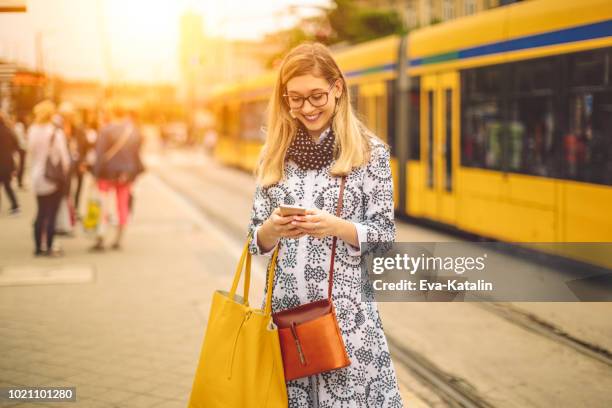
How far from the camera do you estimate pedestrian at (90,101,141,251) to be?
10453mm

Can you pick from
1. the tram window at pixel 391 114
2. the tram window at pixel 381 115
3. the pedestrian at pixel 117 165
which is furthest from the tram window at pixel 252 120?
the pedestrian at pixel 117 165

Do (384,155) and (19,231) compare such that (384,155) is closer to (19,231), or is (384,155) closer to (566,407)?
(566,407)

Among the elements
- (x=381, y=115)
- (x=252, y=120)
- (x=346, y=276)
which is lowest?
(x=346, y=276)

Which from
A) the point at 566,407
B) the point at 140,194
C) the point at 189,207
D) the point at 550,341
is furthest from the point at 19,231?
the point at 566,407

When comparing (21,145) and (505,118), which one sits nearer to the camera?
(505,118)

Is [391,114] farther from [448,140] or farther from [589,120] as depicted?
[589,120]

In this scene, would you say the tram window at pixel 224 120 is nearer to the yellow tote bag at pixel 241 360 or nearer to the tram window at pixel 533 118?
the tram window at pixel 533 118

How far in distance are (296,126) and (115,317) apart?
4.42 m

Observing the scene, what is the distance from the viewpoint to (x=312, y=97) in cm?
272

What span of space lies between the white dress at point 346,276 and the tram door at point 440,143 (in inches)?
354

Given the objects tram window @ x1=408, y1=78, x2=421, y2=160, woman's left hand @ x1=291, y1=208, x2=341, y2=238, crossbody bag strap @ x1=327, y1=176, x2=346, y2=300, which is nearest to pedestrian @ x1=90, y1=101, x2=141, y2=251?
tram window @ x1=408, y1=78, x2=421, y2=160

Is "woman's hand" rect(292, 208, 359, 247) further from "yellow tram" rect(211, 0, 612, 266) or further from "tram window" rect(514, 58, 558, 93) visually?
"tram window" rect(514, 58, 558, 93)

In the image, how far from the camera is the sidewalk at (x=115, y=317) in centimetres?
500

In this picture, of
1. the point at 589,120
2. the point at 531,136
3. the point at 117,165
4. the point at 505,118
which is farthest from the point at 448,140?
the point at 117,165
